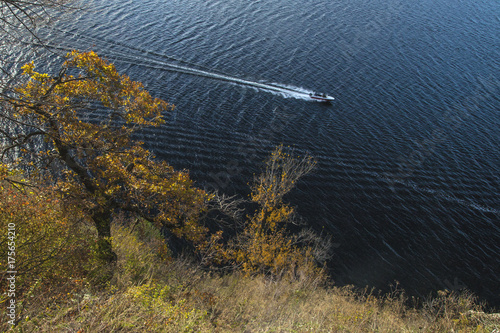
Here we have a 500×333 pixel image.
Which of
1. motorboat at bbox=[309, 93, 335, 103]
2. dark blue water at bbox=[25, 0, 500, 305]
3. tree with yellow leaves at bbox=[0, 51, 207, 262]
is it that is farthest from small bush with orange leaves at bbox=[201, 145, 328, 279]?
motorboat at bbox=[309, 93, 335, 103]

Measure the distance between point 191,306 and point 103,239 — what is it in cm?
591

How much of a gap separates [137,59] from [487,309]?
45001 millimetres

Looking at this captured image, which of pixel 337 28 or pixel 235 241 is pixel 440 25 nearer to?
pixel 337 28

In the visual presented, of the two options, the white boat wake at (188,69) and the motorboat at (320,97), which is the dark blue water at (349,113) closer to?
the white boat wake at (188,69)

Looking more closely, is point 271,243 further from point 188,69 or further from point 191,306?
point 188,69

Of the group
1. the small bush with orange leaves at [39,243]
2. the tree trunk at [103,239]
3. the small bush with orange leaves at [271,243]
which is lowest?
the small bush with orange leaves at [271,243]

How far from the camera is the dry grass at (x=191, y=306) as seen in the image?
1002cm

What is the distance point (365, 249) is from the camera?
28.8 meters

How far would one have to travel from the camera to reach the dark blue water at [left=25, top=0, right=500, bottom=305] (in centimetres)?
2984

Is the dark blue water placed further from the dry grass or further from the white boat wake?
the dry grass

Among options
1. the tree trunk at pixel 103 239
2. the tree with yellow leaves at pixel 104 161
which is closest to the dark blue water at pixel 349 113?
the tree with yellow leaves at pixel 104 161

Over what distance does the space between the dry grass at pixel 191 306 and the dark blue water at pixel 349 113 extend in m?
5.25

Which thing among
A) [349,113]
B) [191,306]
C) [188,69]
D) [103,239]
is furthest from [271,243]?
[188,69]

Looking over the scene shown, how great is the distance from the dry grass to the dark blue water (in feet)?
17.2
